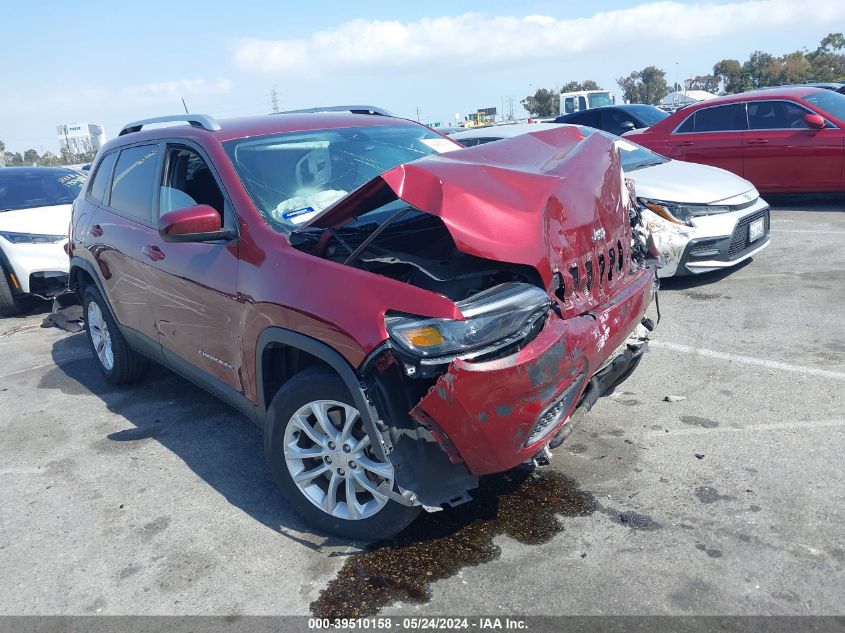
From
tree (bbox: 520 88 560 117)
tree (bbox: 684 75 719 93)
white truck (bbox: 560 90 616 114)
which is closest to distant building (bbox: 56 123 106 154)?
white truck (bbox: 560 90 616 114)

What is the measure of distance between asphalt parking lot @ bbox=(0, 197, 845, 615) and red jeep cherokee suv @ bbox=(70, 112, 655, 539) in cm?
34

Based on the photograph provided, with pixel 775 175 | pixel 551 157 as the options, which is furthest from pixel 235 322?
pixel 775 175

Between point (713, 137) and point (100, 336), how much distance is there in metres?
8.46

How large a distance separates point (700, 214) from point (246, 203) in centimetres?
460

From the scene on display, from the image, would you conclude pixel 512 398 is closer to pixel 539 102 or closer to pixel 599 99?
pixel 599 99

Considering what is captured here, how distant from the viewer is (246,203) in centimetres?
370

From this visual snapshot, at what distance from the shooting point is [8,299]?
8.27 metres

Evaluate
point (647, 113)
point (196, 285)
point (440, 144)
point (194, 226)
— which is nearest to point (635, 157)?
point (440, 144)

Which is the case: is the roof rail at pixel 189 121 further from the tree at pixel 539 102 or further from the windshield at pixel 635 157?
the tree at pixel 539 102

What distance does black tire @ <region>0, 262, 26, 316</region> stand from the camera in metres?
8.14

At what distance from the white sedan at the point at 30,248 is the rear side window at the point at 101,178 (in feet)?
9.16

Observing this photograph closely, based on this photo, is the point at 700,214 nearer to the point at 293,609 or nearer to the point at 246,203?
the point at 246,203

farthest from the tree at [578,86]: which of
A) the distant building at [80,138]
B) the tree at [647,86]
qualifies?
the distant building at [80,138]

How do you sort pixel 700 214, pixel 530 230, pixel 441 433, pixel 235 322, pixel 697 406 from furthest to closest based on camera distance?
pixel 700 214 < pixel 697 406 < pixel 235 322 < pixel 530 230 < pixel 441 433
